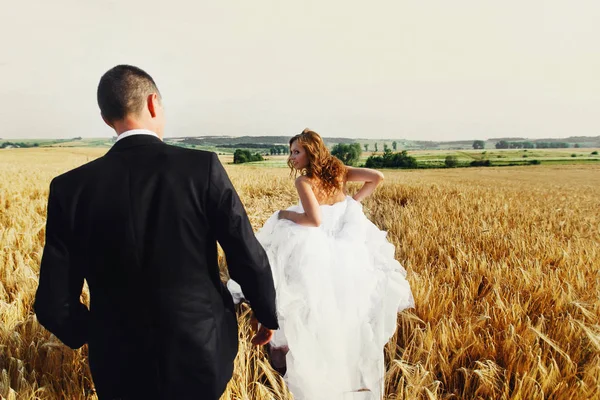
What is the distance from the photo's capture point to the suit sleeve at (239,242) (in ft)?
4.02

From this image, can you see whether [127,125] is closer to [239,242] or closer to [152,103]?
[152,103]

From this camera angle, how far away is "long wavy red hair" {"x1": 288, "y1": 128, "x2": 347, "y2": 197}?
275 centimetres

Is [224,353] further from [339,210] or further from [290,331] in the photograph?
[339,210]

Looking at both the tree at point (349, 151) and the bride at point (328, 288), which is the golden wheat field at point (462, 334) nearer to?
the bride at point (328, 288)

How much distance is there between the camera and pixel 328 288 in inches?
96.3

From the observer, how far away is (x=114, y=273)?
124 centimetres

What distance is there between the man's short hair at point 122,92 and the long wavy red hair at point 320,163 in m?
1.60

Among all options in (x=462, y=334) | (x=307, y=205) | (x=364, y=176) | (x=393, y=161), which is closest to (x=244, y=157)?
(x=393, y=161)

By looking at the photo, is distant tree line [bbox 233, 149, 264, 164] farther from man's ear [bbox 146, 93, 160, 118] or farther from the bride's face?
man's ear [bbox 146, 93, 160, 118]

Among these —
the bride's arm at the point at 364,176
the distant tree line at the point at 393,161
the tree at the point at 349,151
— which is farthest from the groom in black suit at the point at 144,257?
the tree at the point at 349,151

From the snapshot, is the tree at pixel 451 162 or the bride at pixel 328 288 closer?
the bride at pixel 328 288

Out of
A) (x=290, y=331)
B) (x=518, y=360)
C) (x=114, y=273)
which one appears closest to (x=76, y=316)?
(x=114, y=273)

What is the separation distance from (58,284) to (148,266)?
0.39m

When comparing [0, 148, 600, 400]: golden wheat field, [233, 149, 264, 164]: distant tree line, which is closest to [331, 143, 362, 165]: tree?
[233, 149, 264, 164]: distant tree line
